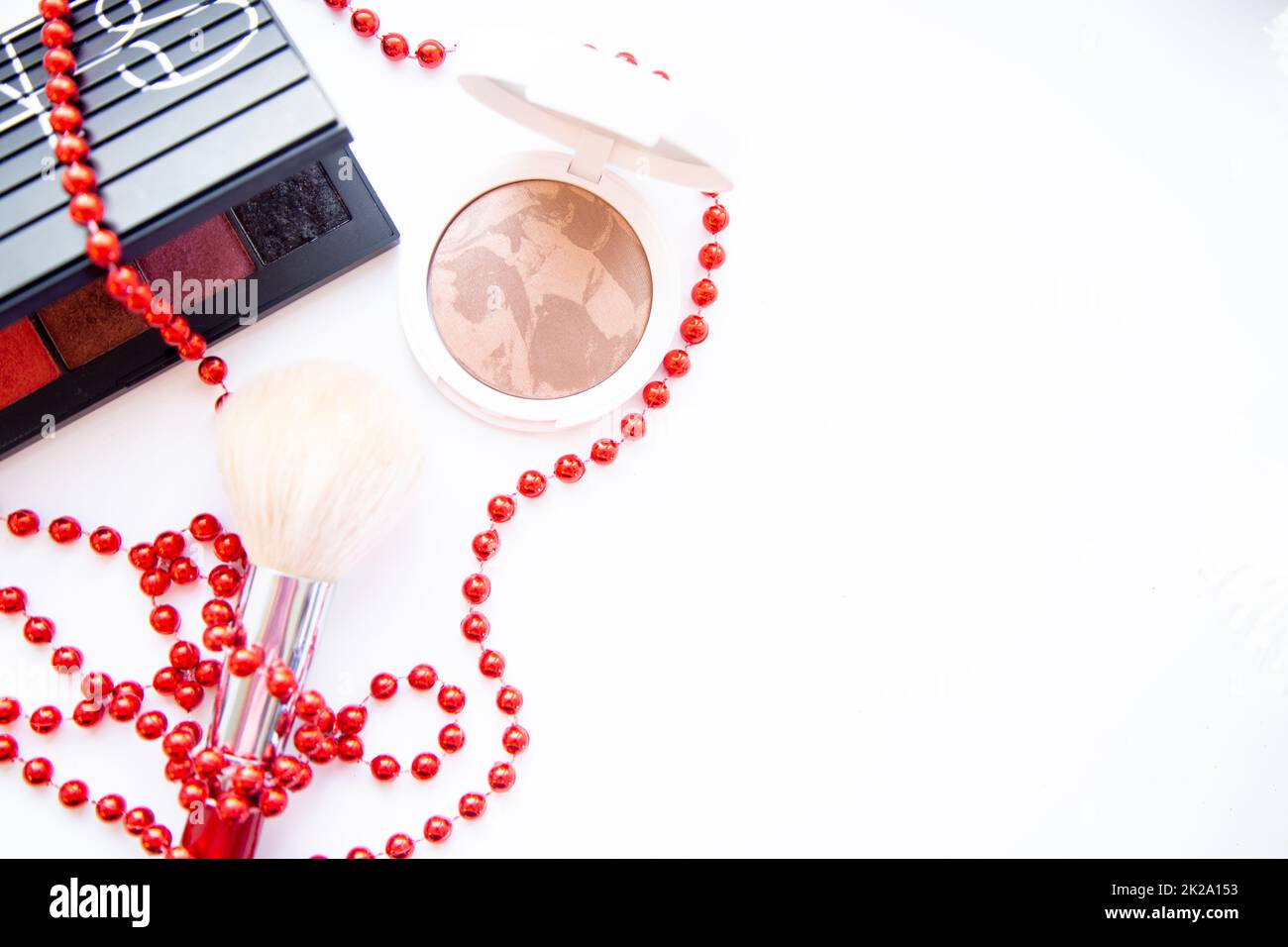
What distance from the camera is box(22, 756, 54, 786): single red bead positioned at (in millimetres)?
797

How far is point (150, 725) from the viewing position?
794 millimetres

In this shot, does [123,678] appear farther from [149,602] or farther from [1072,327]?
[1072,327]

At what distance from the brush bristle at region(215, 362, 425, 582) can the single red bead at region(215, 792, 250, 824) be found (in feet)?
0.58

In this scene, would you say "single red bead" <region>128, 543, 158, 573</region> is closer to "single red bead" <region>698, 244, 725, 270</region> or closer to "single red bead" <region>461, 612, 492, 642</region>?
"single red bead" <region>461, 612, 492, 642</region>

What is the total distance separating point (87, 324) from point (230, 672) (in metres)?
0.34

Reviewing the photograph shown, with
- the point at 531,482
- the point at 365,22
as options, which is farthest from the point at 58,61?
the point at 531,482

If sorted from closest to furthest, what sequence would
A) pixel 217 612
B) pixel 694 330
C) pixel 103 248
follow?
pixel 103 248 < pixel 217 612 < pixel 694 330

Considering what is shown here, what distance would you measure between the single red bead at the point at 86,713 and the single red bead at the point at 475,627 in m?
0.33

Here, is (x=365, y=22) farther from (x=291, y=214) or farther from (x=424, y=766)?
(x=424, y=766)

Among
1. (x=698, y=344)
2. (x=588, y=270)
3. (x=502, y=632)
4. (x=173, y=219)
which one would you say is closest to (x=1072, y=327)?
(x=698, y=344)

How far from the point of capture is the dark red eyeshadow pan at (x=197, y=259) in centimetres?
79

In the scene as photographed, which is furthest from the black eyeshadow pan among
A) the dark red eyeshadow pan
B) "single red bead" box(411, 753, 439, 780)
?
"single red bead" box(411, 753, 439, 780)

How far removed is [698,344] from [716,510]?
0.16 m
